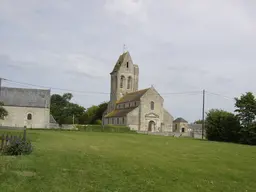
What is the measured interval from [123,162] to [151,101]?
51.9m

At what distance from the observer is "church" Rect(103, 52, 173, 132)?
6606 centimetres

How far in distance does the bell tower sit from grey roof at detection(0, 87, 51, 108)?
18033 millimetres

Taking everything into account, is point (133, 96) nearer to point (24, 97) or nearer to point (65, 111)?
point (24, 97)

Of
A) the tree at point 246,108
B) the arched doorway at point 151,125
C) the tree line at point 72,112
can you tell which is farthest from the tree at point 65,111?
the tree at point 246,108

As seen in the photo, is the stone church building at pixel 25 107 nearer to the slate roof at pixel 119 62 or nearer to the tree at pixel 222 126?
the slate roof at pixel 119 62

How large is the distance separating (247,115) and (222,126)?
3994mm

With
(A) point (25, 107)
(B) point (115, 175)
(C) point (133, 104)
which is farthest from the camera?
(C) point (133, 104)

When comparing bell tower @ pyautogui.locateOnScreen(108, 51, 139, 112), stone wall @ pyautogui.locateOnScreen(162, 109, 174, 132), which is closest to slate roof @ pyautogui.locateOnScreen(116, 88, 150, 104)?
bell tower @ pyautogui.locateOnScreen(108, 51, 139, 112)

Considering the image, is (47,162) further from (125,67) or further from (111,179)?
(125,67)

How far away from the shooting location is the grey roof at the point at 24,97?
6481cm

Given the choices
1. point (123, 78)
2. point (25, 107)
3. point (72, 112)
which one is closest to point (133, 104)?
point (123, 78)

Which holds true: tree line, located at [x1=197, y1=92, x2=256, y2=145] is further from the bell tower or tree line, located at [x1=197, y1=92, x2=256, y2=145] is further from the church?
the bell tower

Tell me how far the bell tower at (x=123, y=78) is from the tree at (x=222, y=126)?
3192 cm

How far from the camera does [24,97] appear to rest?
65.9 m
